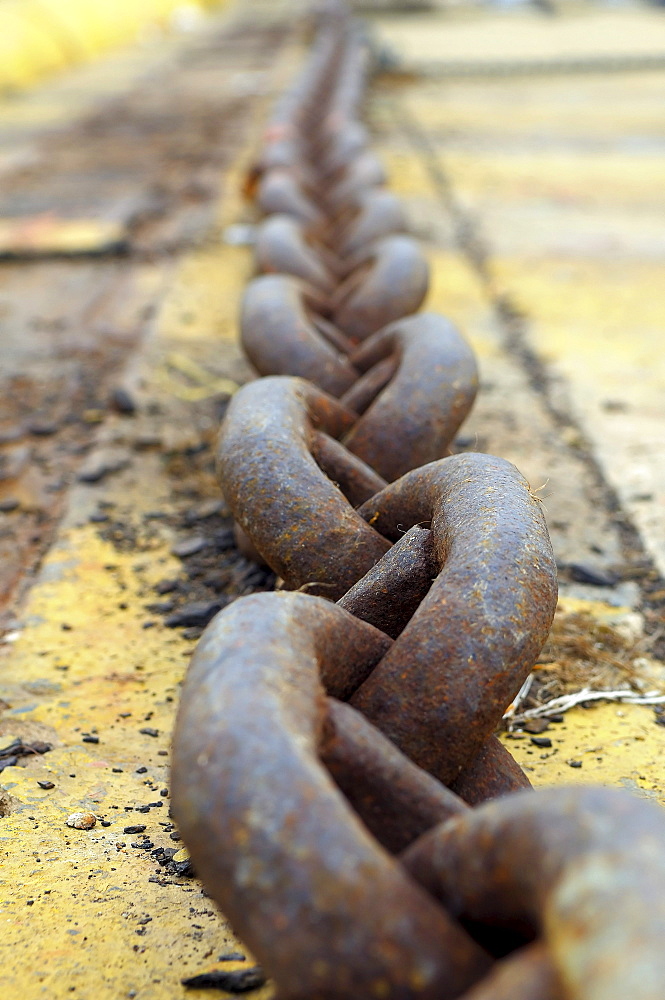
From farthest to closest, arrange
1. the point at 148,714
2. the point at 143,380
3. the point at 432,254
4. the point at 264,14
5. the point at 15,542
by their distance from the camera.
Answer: the point at 264,14 < the point at 432,254 < the point at 143,380 < the point at 15,542 < the point at 148,714

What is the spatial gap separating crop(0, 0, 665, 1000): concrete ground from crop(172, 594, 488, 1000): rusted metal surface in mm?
324

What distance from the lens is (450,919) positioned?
74cm

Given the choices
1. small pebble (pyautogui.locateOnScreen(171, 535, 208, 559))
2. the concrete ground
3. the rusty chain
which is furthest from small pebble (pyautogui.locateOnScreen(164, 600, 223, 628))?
the rusty chain

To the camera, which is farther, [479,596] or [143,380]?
[143,380]

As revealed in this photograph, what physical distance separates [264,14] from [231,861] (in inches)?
544

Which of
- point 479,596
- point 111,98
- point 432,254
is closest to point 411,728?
point 479,596

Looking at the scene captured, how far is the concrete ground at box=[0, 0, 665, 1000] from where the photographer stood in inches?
46.0

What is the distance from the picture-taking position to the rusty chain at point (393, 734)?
0.68m

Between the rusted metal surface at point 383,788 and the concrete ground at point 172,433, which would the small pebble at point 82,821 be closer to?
the concrete ground at point 172,433

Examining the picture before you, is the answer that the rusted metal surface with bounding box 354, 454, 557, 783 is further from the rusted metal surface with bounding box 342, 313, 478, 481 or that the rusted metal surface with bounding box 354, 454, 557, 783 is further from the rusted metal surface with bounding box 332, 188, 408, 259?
the rusted metal surface with bounding box 332, 188, 408, 259

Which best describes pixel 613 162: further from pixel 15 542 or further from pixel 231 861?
pixel 231 861

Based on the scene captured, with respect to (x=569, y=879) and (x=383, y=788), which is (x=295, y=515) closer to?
(x=383, y=788)

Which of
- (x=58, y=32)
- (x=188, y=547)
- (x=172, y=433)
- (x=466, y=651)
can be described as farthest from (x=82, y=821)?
(x=58, y=32)

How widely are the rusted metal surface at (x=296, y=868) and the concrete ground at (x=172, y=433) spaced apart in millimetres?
324
